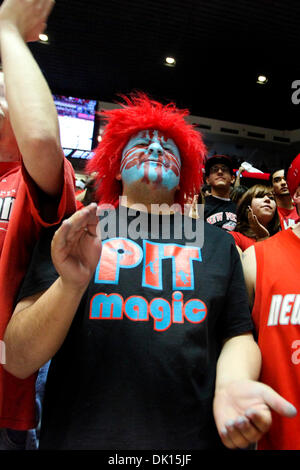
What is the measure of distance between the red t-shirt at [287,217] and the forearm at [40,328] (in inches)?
81.2

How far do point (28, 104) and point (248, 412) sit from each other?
89cm

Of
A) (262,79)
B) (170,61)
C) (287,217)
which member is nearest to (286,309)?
(287,217)

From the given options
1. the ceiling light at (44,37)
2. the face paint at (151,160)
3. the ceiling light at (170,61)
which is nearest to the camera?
the face paint at (151,160)

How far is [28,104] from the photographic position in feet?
2.83

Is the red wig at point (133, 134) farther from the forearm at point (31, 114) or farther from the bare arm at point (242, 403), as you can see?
the bare arm at point (242, 403)

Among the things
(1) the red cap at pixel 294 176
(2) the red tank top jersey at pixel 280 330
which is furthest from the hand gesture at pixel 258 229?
(2) the red tank top jersey at pixel 280 330

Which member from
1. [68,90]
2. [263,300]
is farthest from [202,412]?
[68,90]

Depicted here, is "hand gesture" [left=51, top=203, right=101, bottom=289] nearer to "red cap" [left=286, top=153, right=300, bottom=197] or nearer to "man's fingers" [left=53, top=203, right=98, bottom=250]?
"man's fingers" [left=53, top=203, right=98, bottom=250]

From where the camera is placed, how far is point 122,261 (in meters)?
1.05

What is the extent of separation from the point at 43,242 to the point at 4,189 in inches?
10.9

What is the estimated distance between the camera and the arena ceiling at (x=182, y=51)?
3.79 metres

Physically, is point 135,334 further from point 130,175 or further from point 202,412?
point 130,175

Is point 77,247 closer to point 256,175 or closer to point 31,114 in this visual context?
point 31,114

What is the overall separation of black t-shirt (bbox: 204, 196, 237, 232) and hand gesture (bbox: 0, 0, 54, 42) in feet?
6.44
